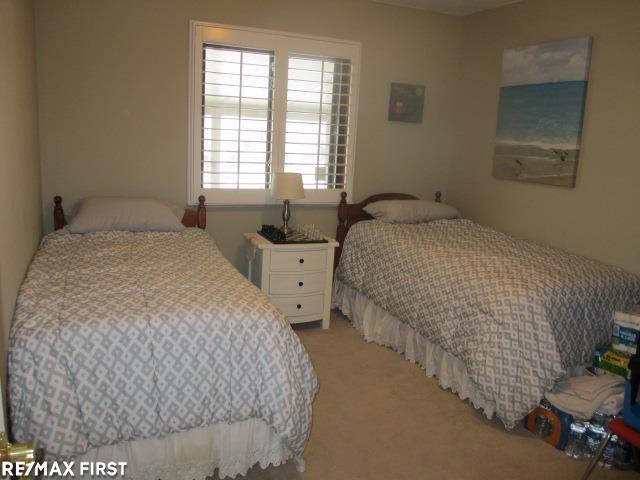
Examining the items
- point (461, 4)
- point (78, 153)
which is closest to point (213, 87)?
point (78, 153)

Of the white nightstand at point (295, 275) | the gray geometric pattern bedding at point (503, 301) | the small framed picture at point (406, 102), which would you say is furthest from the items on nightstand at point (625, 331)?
the small framed picture at point (406, 102)

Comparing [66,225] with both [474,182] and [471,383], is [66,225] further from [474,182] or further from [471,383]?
[474,182]

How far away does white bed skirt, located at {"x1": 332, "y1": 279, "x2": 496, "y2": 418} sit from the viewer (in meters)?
2.75

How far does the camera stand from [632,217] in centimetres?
306

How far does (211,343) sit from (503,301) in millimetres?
1454

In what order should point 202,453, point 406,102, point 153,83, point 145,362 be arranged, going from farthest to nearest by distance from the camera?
point 406,102 < point 153,83 < point 202,453 < point 145,362

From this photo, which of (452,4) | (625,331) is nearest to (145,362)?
(625,331)

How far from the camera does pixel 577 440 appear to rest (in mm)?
2371

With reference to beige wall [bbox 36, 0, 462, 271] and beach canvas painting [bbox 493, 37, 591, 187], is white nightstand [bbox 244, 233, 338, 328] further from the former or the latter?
beach canvas painting [bbox 493, 37, 591, 187]

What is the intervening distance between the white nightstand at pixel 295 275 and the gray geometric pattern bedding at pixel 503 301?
1.10 ft

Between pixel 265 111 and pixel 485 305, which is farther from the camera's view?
pixel 265 111

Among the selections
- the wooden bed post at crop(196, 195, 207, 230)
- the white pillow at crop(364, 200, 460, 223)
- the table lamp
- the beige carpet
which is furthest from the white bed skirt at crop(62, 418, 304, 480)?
the white pillow at crop(364, 200, 460, 223)

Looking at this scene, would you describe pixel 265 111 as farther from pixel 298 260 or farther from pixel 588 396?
pixel 588 396

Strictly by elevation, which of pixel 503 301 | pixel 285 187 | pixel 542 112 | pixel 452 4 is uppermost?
pixel 452 4
